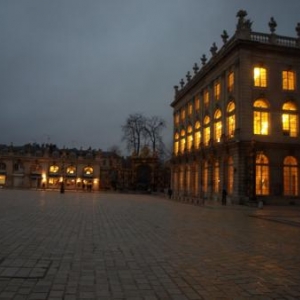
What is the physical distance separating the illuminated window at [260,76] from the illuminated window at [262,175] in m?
7.60

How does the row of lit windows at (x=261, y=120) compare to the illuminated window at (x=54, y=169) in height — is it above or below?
above

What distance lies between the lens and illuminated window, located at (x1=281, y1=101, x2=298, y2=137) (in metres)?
43.2

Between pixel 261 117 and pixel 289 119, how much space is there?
10.8 feet

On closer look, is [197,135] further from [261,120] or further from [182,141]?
[261,120]

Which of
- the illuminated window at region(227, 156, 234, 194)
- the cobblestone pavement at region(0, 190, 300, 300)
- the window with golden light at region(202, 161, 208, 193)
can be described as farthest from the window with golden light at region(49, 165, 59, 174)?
the cobblestone pavement at region(0, 190, 300, 300)

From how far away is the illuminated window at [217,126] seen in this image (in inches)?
1908

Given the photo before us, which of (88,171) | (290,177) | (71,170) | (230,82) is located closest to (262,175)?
(290,177)

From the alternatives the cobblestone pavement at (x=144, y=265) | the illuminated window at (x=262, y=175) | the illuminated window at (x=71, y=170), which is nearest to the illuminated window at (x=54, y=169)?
the illuminated window at (x=71, y=170)

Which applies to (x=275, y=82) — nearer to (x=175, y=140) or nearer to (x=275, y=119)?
(x=275, y=119)

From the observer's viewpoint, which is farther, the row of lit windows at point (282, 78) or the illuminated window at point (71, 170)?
the illuminated window at point (71, 170)

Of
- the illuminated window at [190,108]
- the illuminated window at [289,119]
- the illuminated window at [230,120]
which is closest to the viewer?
the illuminated window at [289,119]

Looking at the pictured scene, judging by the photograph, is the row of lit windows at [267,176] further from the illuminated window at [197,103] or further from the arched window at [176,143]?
the arched window at [176,143]

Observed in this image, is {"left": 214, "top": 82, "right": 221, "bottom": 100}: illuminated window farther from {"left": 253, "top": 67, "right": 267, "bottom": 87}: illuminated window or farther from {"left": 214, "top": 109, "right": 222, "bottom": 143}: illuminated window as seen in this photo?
{"left": 253, "top": 67, "right": 267, "bottom": 87}: illuminated window

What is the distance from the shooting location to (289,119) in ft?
143
